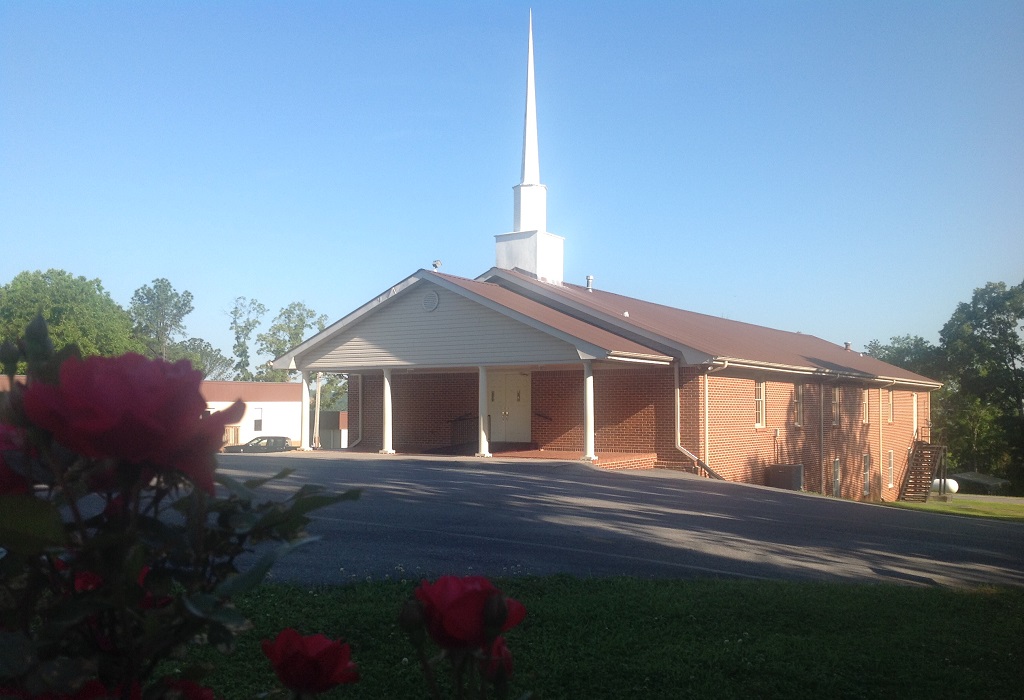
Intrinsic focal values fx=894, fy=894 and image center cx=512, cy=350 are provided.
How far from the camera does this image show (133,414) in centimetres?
133

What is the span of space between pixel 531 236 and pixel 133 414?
2420 centimetres

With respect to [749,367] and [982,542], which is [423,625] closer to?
[982,542]

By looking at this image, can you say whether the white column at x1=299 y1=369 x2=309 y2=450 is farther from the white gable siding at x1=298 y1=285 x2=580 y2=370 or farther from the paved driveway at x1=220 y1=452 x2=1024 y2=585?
the paved driveway at x1=220 y1=452 x2=1024 y2=585

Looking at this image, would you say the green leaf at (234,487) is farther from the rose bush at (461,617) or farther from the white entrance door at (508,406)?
the white entrance door at (508,406)

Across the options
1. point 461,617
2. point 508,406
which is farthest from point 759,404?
point 461,617

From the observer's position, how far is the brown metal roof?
19.4 metres

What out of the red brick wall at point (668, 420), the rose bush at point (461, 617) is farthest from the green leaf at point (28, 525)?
the red brick wall at point (668, 420)

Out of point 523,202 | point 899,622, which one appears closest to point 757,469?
point 523,202

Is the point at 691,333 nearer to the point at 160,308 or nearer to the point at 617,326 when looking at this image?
the point at 617,326

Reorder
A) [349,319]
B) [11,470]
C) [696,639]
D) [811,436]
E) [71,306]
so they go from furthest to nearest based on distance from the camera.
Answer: [71,306], [811,436], [349,319], [696,639], [11,470]

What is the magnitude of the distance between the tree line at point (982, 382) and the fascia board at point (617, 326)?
3176 centimetres

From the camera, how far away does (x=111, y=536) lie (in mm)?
1419

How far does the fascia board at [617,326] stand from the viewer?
20016 mm

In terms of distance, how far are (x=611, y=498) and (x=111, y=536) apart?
12.1 metres
